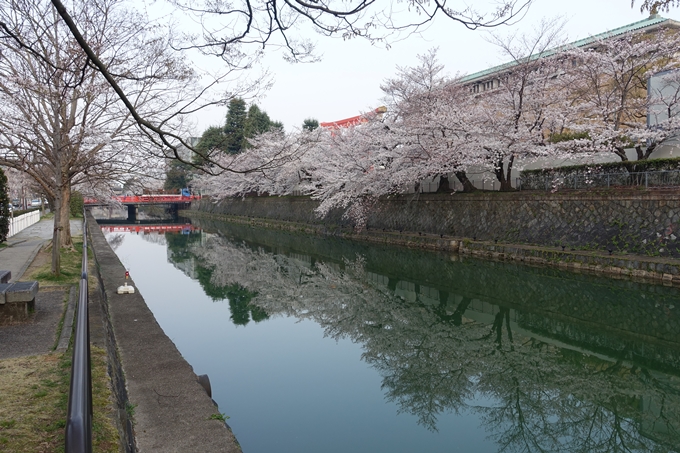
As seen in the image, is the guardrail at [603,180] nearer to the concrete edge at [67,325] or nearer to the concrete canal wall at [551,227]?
the concrete canal wall at [551,227]

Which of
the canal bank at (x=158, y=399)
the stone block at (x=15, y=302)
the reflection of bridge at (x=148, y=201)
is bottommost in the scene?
the canal bank at (x=158, y=399)

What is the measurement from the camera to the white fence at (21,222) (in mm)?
19250

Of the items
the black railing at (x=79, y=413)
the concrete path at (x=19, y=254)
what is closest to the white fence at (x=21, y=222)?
the concrete path at (x=19, y=254)

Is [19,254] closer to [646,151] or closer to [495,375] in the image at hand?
[495,375]

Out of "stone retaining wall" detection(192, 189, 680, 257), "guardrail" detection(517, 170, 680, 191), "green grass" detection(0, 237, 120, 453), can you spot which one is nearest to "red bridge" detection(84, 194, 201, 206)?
"stone retaining wall" detection(192, 189, 680, 257)

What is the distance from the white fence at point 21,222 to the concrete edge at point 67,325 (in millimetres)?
14029

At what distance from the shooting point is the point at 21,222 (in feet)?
→ 74.6

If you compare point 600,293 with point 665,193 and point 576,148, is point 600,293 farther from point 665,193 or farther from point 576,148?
point 576,148

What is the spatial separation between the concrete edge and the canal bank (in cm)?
45

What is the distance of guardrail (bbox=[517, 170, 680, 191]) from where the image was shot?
12.7m

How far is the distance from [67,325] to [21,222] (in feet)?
66.7

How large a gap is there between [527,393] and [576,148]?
1162 cm

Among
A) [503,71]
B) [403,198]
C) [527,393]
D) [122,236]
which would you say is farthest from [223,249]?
[527,393]

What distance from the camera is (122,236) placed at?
31.3 m
